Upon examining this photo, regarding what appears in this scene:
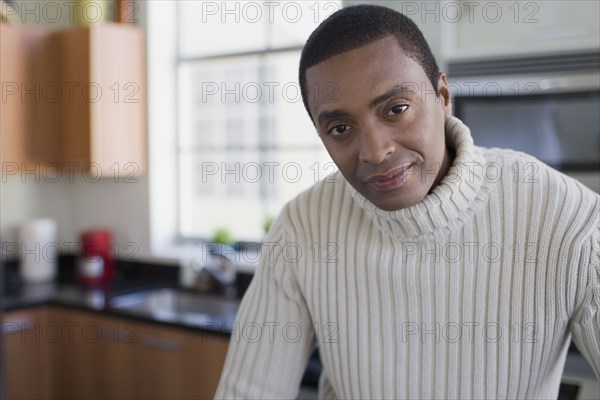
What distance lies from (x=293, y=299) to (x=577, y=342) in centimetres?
47

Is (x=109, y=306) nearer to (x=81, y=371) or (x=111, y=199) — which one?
(x=81, y=371)

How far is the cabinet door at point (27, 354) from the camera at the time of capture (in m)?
2.59

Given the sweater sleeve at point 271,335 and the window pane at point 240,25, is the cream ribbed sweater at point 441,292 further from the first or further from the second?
the window pane at point 240,25

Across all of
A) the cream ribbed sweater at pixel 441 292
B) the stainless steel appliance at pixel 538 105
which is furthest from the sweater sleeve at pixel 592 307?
the stainless steel appliance at pixel 538 105

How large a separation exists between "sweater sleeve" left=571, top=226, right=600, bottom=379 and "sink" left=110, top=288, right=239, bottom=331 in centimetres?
142

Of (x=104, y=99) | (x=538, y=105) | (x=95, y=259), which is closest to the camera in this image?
(x=538, y=105)

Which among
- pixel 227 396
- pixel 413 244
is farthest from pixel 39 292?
pixel 413 244

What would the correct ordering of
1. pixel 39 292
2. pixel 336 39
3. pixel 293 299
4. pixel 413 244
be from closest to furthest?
1. pixel 336 39
2. pixel 413 244
3. pixel 293 299
4. pixel 39 292

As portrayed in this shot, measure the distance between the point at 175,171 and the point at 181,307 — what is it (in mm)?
743

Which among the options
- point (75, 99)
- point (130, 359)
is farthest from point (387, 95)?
point (75, 99)

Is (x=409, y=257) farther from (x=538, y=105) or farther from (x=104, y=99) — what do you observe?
(x=104, y=99)

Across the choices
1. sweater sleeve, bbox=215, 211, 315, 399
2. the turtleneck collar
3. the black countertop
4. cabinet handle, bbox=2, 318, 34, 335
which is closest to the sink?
the black countertop

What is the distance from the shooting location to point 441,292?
1.03m

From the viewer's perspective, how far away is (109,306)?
2541mm
